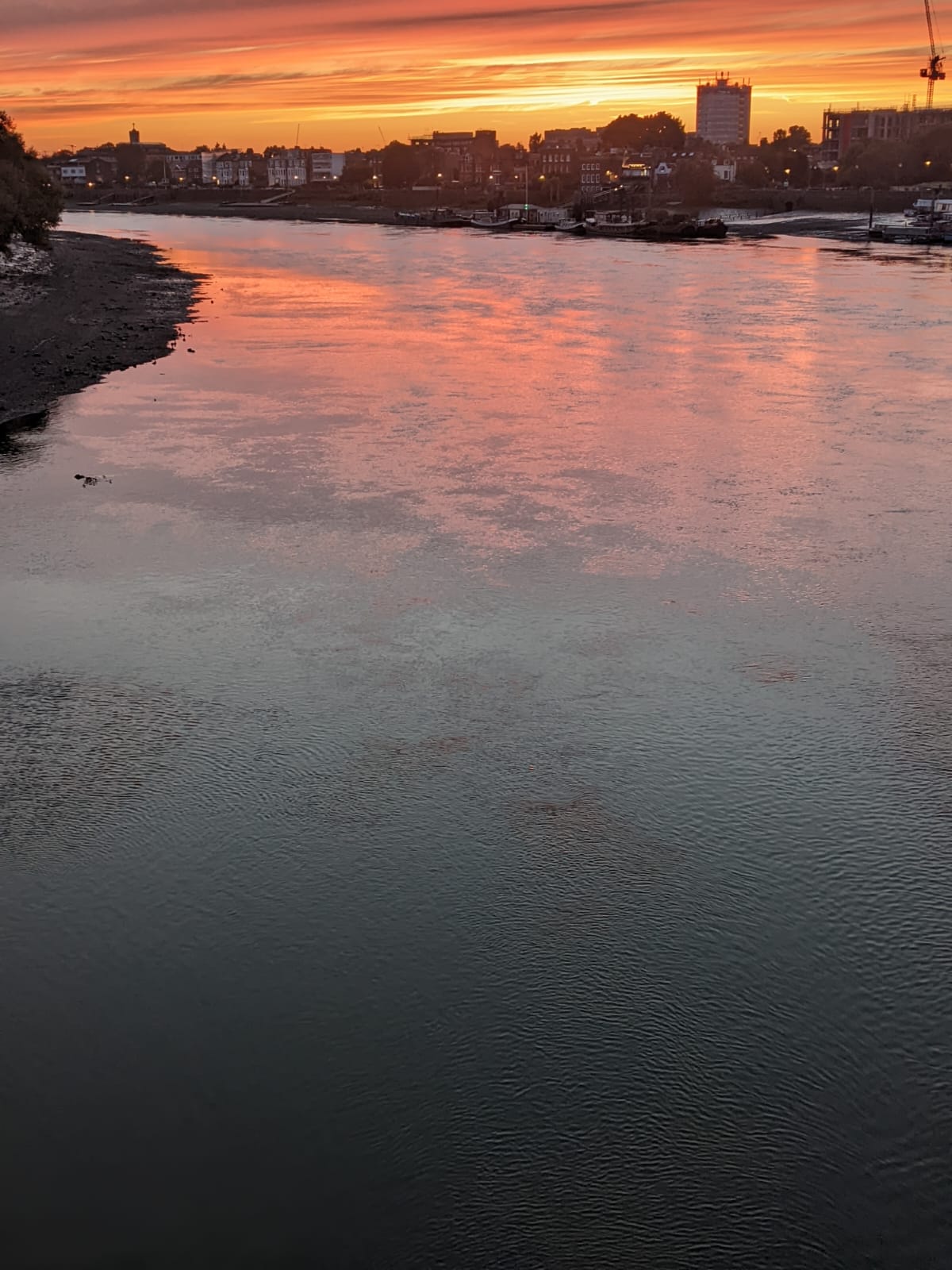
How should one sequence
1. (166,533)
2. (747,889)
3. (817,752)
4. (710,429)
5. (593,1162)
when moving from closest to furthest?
(593,1162) < (747,889) < (817,752) < (166,533) < (710,429)

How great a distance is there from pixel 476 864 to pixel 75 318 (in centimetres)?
3624

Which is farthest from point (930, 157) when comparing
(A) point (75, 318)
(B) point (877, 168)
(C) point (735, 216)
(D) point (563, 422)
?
(D) point (563, 422)

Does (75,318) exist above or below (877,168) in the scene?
below

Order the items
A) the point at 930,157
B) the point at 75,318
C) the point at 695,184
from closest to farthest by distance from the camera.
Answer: the point at 75,318
the point at 930,157
the point at 695,184

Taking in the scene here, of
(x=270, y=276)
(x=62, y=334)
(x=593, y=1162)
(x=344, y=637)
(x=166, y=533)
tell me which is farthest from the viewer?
(x=270, y=276)

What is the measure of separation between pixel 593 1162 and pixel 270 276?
63336 millimetres

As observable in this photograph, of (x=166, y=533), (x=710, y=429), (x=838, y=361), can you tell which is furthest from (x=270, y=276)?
(x=166, y=533)

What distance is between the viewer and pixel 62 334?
36.8 metres

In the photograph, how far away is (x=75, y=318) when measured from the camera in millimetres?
40562

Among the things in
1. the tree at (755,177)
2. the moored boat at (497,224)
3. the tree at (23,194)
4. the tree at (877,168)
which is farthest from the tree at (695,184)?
the tree at (23,194)

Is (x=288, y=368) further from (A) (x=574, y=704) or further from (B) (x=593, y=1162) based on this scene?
(B) (x=593, y=1162)

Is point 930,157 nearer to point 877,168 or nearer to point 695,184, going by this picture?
point 877,168

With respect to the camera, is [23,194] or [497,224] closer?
[23,194]

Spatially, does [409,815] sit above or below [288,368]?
below
